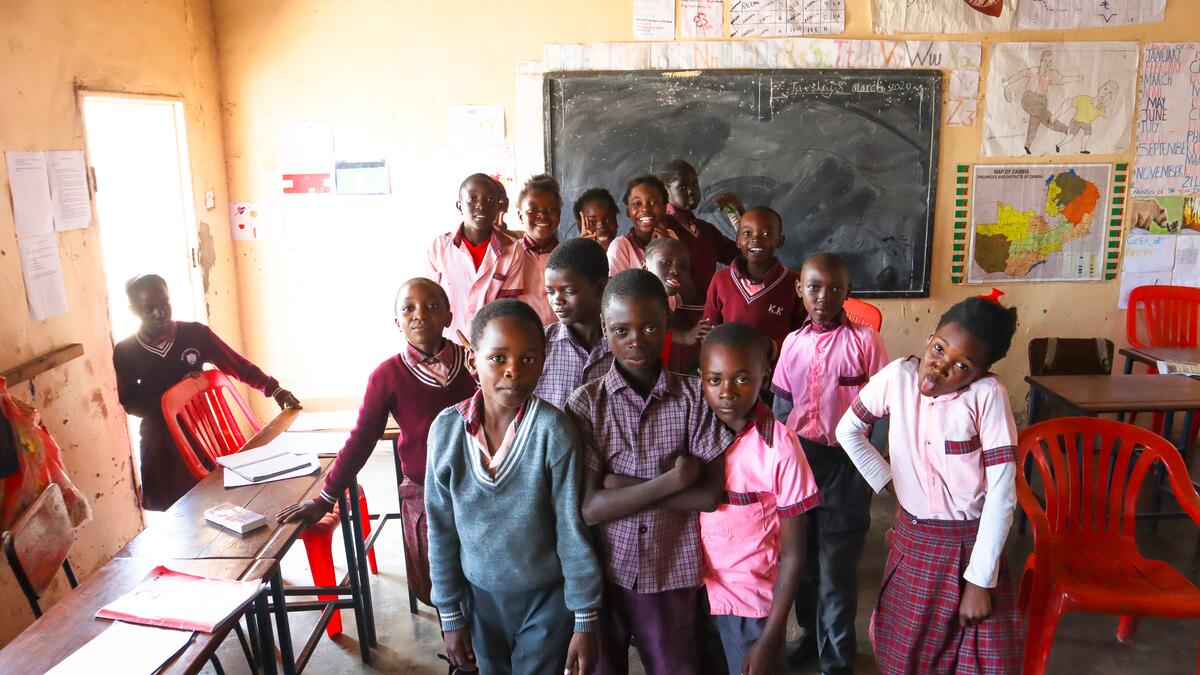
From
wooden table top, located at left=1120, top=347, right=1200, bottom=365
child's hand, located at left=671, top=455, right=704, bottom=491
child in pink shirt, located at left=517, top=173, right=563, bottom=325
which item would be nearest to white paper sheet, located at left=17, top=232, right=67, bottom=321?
child in pink shirt, located at left=517, top=173, right=563, bottom=325

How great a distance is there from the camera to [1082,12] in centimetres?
407

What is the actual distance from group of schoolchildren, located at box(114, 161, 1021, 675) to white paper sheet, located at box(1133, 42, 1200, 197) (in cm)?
310

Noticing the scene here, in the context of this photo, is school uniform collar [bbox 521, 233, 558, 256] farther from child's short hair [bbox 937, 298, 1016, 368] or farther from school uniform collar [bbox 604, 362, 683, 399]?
child's short hair [bbox 937, 298, 1016, 368]

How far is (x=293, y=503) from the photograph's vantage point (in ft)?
6.77

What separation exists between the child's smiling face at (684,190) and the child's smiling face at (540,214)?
62 centimetres

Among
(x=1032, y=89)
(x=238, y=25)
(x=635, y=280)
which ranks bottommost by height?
(x=635, y=280)

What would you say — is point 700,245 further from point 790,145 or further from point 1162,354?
point 1162,354

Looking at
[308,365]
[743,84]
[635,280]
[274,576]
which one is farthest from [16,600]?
[743,84]

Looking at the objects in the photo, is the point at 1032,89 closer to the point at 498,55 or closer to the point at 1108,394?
the point at 1108,394

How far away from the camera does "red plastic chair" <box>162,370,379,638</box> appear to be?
2477 mm

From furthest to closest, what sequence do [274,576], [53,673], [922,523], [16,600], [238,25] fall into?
[238,25], [16,600], [274,576], [922,523], [53,673]

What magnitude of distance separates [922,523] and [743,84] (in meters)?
2.79

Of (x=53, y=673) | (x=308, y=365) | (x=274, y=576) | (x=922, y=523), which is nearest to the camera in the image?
(x=53, y=673)

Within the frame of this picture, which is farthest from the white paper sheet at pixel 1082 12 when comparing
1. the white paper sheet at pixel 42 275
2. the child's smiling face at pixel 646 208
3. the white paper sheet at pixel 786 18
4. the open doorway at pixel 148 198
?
the white paper sheet at pixel 42 275
